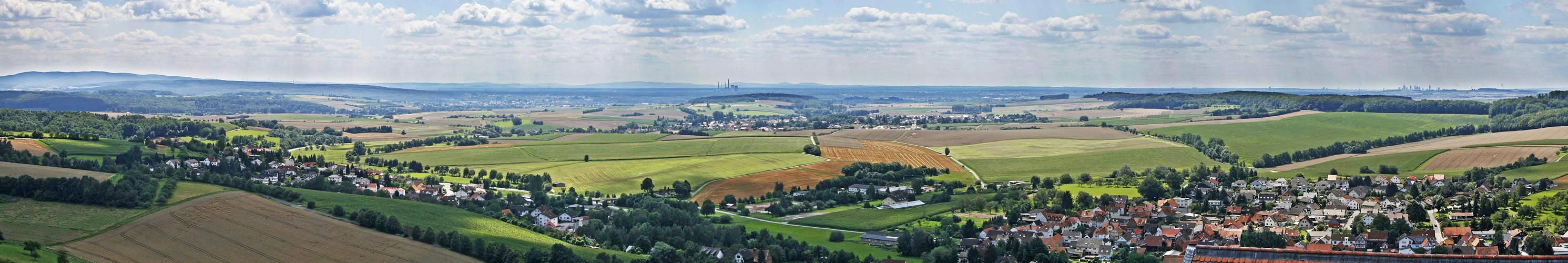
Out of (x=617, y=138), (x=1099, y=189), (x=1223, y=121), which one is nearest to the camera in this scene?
(x=1099, y=189)

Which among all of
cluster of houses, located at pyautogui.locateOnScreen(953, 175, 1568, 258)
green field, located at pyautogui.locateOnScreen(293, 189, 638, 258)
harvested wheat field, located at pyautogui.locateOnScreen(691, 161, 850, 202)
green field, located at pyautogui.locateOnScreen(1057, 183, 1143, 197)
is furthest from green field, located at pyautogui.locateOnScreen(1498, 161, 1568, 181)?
green field, located at pyautogui.locateOnScreen(293, 189, 638, 258)

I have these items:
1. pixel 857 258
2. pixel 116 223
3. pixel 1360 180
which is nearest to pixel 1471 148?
pixel 1360 180

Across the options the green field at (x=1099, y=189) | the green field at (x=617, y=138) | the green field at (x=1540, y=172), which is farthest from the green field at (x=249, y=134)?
the green field at (x=1540, y=172)

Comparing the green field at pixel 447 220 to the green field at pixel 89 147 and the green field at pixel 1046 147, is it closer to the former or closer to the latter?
the green field at pixel 89 147

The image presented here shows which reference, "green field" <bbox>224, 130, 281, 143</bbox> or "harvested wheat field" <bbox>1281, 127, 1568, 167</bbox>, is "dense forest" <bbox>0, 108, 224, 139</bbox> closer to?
"green field" <bbox>224, 130, 281, 143</bbox>

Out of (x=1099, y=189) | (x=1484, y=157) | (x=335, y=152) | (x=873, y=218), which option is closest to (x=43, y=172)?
(x=873, y=218)

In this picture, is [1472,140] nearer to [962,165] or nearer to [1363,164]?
[1363,164]

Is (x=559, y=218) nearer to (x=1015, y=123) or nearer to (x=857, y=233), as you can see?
(x=857, y=233)
